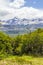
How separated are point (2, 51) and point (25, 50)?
40.7 ft

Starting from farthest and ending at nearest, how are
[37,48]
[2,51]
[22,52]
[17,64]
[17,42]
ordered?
[17,42], [22,52], [37,48], [2,51], [17,64]

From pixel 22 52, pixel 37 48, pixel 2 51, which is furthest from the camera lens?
pixel 22 52

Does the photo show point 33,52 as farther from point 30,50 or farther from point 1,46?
point 1,46

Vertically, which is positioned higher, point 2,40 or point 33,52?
point 2,40

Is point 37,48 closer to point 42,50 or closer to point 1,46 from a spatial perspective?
point 42,50

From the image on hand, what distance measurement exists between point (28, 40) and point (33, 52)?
5.38 metres

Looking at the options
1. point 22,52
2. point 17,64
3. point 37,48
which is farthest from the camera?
point 22,52

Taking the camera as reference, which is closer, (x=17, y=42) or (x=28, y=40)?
(x=28, y=40)

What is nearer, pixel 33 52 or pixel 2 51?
pixel 2 51

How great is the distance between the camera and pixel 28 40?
69125 mm

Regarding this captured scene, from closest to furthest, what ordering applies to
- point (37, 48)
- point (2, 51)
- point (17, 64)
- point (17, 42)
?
1. point (17, 64)
2. point (2, 51)
3. point (37, 48)
4. point (17, 42)

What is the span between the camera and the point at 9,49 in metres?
66.5

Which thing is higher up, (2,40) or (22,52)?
(2,40)

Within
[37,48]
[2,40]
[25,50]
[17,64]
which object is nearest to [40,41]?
[37,48]
